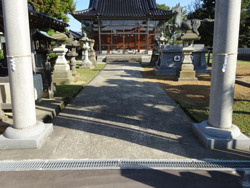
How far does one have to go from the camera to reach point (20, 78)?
304 centimetres

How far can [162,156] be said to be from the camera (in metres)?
2.91

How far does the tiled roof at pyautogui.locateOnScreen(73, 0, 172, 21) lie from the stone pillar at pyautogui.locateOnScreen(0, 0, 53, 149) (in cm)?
1919

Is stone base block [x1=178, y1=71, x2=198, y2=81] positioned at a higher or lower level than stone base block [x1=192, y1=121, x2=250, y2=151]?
higher

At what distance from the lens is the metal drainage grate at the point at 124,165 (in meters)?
2.61

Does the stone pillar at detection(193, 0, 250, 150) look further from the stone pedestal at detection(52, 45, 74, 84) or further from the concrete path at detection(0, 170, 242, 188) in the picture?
the stone pedestal at detection(52, 45, 74, 84)

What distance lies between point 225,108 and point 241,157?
2.36 feet

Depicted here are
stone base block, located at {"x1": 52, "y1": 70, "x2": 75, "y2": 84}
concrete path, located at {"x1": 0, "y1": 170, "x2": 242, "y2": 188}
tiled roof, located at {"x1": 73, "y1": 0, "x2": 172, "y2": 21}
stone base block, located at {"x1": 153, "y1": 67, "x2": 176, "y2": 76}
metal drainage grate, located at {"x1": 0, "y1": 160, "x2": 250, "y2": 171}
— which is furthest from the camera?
tiled roof, located at {"x1": 73, "y1": 0, "x2": 172, "y2": 21}

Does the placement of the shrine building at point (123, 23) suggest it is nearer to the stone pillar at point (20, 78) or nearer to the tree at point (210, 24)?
the tree at point (210, 24)

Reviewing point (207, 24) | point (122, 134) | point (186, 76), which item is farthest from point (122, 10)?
point (122, 134)

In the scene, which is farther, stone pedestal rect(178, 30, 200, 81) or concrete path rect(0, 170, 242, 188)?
stone pedestal rect(178, 30, 200, 81)

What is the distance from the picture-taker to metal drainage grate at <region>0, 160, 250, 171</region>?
8.57 feet

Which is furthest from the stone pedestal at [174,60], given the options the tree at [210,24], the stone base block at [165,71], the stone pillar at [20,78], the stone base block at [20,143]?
the tree at [210,24]

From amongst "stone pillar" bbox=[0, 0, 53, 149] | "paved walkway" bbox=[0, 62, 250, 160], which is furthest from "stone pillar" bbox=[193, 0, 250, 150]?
"stone pillar" bbox=[0, 0, 53, 149]

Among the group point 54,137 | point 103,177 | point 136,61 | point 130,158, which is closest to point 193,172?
point 130,158
